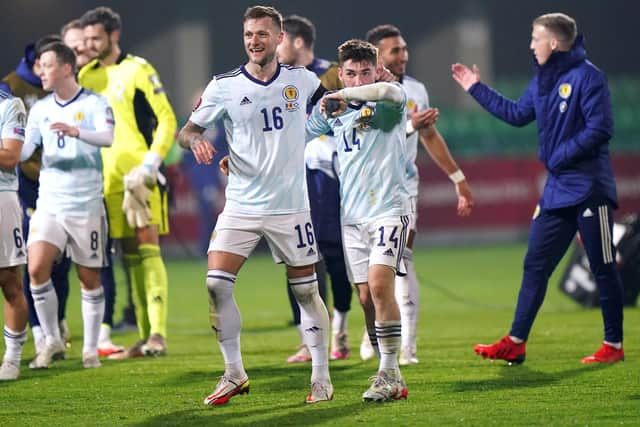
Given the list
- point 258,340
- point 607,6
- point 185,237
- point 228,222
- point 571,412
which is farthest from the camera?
point 607,6

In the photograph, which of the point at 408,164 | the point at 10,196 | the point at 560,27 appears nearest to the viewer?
the point at 10,196

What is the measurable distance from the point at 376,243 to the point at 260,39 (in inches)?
51.1

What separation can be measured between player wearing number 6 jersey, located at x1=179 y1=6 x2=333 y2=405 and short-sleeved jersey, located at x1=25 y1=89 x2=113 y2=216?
6.39 feet

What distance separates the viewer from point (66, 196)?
850cm

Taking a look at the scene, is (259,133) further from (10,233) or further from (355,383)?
(10,233)

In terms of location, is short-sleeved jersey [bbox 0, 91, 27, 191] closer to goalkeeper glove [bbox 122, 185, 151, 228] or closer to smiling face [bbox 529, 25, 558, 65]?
goalkeeper glove [bbox 122, 185, 151, 228]

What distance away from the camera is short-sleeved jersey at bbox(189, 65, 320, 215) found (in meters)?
6.71

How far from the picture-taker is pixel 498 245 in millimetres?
20359

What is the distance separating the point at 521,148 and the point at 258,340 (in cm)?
1479

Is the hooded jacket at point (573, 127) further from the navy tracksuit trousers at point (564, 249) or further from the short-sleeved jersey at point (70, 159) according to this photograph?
the short-sleeved jersey at point (70, 159)

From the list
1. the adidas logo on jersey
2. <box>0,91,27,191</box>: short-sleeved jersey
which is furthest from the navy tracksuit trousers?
<box>0,91,27,191</box>: short-sleeved jersey

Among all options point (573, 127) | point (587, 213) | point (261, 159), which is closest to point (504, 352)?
point (587, 213)

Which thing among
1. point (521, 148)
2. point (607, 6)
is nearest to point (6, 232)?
point (521, 148)

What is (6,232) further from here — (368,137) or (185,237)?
(185,237)
